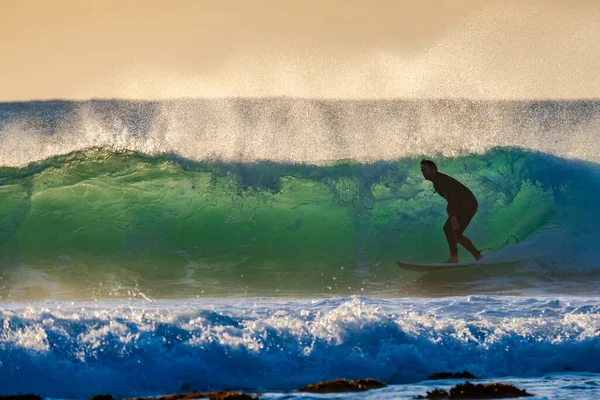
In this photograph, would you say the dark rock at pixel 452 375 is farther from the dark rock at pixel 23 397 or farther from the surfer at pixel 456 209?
the surfer at pixel 456 209

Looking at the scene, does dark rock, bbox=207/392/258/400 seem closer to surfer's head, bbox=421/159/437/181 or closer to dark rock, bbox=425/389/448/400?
dark rock, bbox=425/389/448/400

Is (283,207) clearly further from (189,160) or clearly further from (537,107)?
(537,107)

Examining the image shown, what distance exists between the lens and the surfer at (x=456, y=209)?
1076 cm

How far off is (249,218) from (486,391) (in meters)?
6.65

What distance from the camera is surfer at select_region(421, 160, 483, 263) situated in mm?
10758

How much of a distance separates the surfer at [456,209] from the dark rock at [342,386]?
4594 mm

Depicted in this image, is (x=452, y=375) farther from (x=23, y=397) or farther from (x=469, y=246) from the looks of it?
(x=469, y=246)

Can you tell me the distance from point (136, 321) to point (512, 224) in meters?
6.53

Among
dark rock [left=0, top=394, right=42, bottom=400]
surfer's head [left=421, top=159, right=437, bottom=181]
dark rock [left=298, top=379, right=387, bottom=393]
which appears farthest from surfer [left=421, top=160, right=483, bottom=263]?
dark rock [left=0, top=394, right=42, bottom=400]

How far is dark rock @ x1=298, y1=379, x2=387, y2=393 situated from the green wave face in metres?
4.13

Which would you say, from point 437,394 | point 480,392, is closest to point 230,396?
point 437,394

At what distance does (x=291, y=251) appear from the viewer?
1188 cm

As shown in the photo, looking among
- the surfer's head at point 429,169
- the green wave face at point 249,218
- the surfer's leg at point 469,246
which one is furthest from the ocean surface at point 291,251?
the surfer's head at point 429,169

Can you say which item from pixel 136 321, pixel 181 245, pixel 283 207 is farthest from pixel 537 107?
pixel 136 321
